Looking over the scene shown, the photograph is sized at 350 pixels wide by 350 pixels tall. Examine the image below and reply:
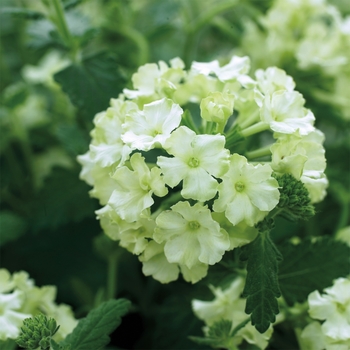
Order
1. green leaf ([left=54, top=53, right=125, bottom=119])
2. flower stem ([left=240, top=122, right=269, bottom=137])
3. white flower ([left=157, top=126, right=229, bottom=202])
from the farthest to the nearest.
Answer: green leaf ([left=54, top=53, right=125, bottom=119]) < flower stem ([left=240, top=122, right=269, bottom=137]) < white flower ([left=157, top=126, right=229, bottom=202])

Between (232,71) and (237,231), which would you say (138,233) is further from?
(232,71)

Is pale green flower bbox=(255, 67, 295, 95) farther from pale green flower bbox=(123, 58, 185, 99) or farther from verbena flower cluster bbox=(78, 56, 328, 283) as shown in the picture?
pale green flower bbox=(123, 58, 185, 99)

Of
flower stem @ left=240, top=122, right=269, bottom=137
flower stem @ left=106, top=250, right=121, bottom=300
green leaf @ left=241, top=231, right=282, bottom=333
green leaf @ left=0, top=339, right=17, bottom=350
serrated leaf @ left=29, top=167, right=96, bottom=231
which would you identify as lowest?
flower stem @ left=106, top=250, right=121, bottom=300

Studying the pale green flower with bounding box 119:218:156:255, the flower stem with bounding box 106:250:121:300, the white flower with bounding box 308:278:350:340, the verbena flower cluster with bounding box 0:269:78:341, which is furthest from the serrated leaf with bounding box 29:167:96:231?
the white flower with bounding box 308:278:350:340

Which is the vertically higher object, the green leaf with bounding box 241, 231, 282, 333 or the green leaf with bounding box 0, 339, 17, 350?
the green leaf with bounding box 241, 231, 282, 333

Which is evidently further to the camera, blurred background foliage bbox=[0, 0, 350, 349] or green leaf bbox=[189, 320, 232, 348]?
blurred background foliage bbox=[0, 0, 350, 349]

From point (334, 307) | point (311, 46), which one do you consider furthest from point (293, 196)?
point (311, 46)

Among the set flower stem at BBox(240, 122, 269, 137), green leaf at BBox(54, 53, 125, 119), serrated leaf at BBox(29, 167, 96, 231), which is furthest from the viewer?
serrated leaf at BBox(29, 167, 96, 231)

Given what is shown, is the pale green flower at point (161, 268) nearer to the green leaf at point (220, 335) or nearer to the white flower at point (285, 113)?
the green leaf at point (220, 335)
